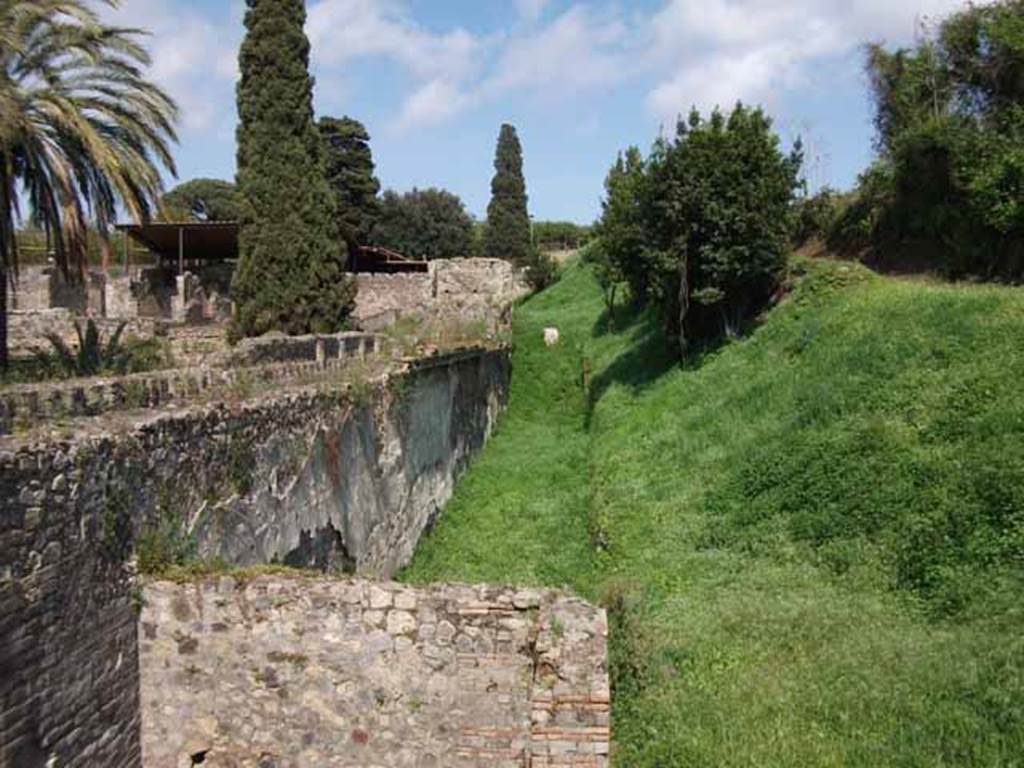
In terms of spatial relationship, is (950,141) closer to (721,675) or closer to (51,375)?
(721,675)

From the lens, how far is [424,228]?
5606cm

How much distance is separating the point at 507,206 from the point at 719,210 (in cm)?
3301

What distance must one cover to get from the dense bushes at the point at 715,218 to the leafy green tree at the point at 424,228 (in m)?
36.8

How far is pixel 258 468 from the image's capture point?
7770 millimetres

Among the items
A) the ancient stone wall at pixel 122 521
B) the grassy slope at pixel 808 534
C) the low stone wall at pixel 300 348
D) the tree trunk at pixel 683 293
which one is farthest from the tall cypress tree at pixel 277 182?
the ancient stone wall at pixel 122 521

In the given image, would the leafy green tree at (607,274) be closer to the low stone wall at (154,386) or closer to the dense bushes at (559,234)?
the low stone wall at (154,386)

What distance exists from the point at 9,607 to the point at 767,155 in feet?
53.7

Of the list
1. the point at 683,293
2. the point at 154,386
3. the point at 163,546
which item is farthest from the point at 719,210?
the point at 163,546

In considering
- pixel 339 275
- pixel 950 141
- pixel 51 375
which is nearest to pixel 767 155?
pixel 950 141

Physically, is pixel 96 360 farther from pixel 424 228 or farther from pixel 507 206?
pixel 424 228

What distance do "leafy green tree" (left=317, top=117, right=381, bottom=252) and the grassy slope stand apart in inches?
1158

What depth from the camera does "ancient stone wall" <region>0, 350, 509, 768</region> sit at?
479cm

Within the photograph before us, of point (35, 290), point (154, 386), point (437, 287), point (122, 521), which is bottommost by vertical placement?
point (122, 521)

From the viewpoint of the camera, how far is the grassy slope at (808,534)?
6262mm
